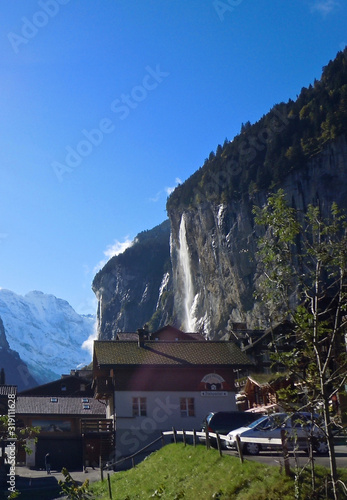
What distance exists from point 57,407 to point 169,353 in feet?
52.9

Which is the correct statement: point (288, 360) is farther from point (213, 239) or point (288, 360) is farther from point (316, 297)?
point (213, 239)

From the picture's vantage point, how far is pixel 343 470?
14383 millimetres

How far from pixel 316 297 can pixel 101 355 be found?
30.7 metres

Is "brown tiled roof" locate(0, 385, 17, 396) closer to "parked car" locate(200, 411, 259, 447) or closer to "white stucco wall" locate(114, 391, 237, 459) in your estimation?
"white stucco wall" locate(114, 391, 237, 459)

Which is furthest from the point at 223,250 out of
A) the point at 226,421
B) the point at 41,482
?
the point at 226,421

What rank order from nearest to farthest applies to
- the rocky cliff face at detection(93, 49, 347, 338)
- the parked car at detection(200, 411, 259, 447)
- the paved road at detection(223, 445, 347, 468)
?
the paved road at detection(223, 445, 347, 468)
the parked car at detection(200, 411, 259, 447)
the rocky cliff face at detection(93, 49, 347, 338)

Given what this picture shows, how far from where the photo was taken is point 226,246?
10306 cm

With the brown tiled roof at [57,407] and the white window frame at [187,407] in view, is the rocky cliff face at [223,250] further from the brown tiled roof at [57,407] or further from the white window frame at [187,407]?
the white window frame at [187,407]

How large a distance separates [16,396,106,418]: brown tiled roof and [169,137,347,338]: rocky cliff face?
102 ft

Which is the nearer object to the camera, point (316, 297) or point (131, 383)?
point (316, 297)

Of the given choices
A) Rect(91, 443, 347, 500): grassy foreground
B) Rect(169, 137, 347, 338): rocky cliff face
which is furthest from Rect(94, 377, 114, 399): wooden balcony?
Rect(169, 137, 347, 338): rocky cliff face

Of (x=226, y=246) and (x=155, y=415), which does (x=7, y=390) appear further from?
(x=226, y=246)

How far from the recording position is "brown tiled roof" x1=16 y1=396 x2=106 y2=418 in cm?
4969

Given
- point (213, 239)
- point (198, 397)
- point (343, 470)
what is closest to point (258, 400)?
point (198, 397)
